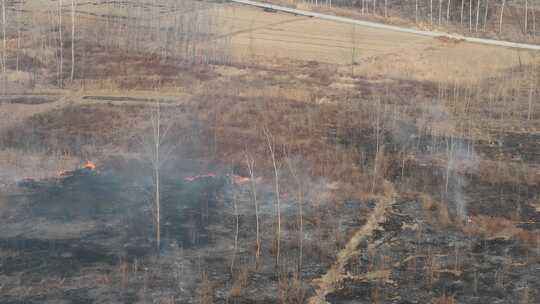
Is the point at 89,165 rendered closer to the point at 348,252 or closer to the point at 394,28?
the point at 348,252

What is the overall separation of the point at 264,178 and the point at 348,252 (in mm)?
5351

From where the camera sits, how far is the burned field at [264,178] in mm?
16484

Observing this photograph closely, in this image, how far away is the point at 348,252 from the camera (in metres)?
17.9

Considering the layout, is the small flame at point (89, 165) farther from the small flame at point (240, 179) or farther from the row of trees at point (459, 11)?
the row of trees at point (459, 11)

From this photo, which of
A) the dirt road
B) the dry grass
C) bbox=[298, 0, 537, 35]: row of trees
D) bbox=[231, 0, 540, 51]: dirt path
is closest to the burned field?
the dry grass

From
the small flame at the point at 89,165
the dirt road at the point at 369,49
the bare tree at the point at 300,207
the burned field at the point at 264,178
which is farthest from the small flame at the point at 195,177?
the dirt road at the point at 369,49

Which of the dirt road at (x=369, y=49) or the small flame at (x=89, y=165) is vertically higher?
the dirt road at (x=369, y=49)

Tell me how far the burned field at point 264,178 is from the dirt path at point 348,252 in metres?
0.07

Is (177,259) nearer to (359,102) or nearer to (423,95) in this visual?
(359,102)

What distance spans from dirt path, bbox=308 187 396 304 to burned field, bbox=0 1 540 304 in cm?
7

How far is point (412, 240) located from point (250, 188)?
17.5 ft

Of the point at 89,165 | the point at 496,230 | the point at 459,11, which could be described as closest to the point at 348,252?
the point at 496,230

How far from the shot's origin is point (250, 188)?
2180cm

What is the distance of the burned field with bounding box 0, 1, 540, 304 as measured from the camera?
54.1ft
